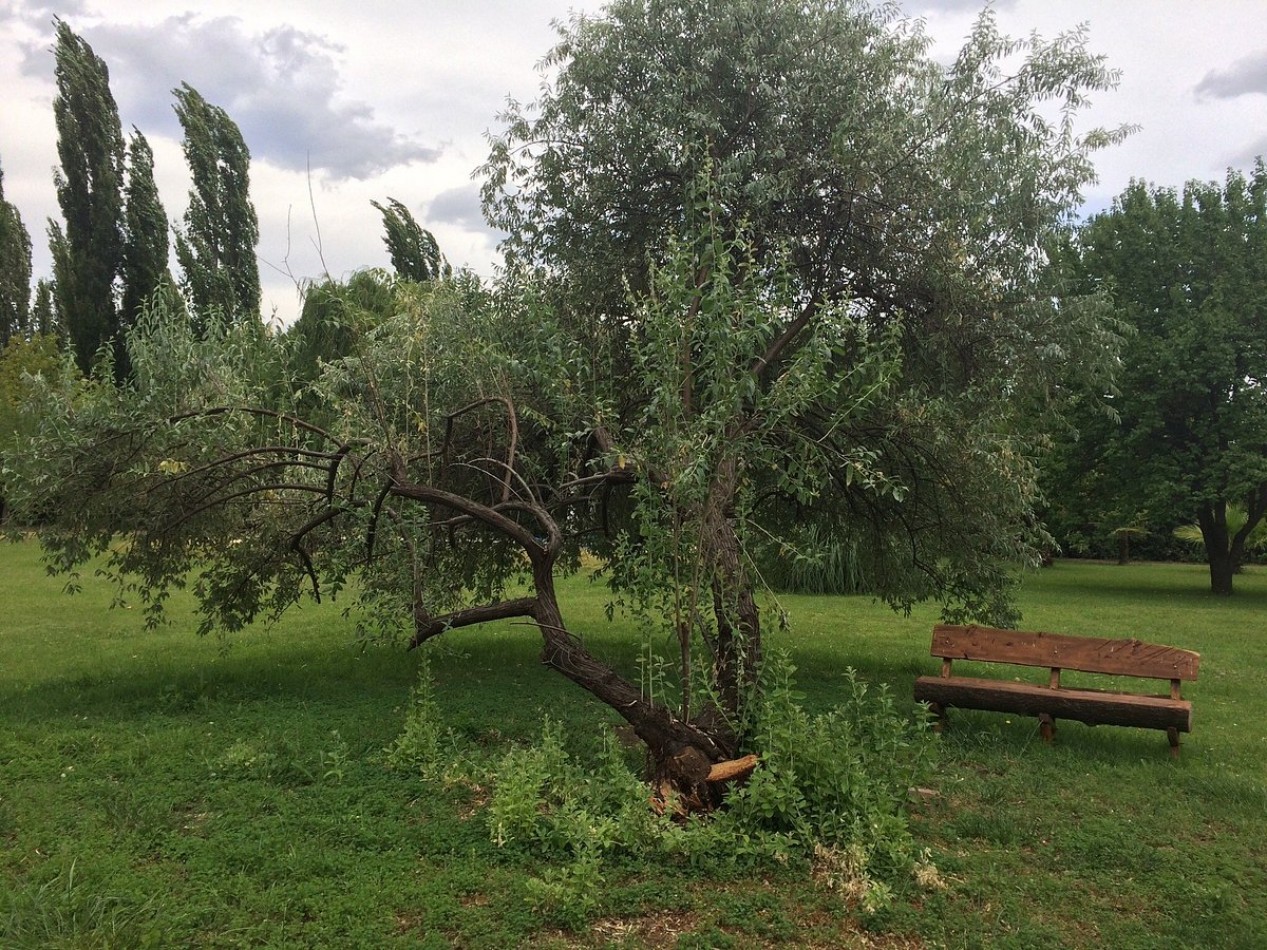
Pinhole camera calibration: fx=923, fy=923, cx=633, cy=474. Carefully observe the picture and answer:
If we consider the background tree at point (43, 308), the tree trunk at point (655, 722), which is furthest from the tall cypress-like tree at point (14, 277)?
the tree trunk at point (655, 722)

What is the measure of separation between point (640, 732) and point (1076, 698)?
127 inches

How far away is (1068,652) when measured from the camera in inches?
259

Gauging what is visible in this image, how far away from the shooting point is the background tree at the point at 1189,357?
57.5 ft

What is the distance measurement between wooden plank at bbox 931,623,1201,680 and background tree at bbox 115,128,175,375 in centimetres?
2538

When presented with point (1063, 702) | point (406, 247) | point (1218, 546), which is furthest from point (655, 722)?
point (406, 247)

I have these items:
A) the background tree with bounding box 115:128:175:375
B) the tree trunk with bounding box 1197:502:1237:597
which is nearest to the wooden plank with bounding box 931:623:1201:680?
the tree trunk with bounding box 1197:502:1237:597

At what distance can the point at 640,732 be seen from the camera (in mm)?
4758

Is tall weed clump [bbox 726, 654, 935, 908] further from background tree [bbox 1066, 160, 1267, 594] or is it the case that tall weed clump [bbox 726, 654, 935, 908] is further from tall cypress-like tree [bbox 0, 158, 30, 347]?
tall cypress-like tree [bbox 0, 158, 30, 347]

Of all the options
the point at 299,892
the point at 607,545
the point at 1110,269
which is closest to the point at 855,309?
the point at 607,545

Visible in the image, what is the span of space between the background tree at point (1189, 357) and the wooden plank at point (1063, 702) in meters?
13.4

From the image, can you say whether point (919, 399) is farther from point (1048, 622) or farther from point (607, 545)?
point (1048, 622)

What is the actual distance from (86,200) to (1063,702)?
92.1 ft

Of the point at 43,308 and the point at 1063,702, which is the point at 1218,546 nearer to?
the point at 1063,702

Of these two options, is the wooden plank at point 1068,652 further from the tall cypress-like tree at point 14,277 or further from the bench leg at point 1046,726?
the tall cypress-like tree at point 14,277
